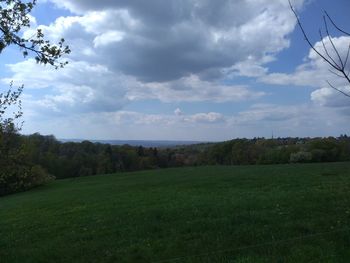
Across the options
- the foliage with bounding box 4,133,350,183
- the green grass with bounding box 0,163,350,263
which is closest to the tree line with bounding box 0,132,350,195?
the foliage with bounding box 4,133,350,183

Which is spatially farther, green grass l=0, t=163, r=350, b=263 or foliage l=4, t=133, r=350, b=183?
foliage l=4, t=133, r=350, b=183

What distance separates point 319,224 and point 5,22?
32.7ft

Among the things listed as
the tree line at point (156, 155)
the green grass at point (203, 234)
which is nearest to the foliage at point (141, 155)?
the tree line at point (156, 155)

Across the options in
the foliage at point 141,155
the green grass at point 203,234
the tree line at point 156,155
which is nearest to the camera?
the green grass at point 203,234

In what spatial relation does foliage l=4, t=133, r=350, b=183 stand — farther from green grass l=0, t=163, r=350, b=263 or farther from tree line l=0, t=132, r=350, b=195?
green grass l=0, t=163, r=350, b=263

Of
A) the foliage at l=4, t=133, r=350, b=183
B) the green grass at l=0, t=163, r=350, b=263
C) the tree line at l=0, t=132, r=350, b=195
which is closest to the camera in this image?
the green grass at l=0, t=163, r=350, b=263

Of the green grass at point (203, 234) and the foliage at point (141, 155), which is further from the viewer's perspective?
the foliage at point (141, 155)

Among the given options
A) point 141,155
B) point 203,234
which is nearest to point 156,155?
point 141,155

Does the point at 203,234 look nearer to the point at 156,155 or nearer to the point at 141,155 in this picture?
the point at 156,155

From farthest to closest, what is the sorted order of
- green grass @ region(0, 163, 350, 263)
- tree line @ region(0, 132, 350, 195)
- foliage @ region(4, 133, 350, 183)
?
foliage @ region(4, 133, 350, 183)
tree line @ region(0, 132, 350, 195)
green grass @ region(0, 163, 350, 263)

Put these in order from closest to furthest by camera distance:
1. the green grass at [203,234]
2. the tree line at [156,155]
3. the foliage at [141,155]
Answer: the green grass at [203,234] < the tree line at [156,155] < the foliage at [141,155]

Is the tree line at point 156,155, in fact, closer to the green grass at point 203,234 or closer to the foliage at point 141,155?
the foliage at point 141,155

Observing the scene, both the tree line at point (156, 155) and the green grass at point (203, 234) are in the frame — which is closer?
the green grass at point (203, 234)

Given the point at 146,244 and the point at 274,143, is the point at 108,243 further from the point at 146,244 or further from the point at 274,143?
the point at 274,143
